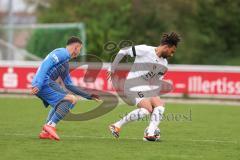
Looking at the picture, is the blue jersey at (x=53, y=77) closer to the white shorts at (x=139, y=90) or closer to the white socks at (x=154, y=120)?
the white shorts at (x=139, y=90)

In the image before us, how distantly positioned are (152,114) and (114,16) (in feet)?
119

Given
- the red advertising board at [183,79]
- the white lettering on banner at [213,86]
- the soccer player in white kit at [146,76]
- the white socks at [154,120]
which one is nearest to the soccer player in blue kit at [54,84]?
the soccer player in white kit at [146,76]

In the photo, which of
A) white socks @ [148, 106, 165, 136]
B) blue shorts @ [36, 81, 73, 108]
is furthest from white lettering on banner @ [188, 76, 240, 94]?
blue shorts @ [36, 81, 73, 108]

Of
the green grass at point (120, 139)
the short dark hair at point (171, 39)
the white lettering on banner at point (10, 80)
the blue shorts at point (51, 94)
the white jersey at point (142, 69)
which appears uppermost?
the short dark hair at point (171, 39)

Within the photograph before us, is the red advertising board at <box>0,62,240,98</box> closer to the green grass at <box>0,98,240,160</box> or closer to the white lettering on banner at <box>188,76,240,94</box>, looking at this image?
the white lettering on banner at <box>188,76,240,94</box>

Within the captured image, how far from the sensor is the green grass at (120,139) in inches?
439

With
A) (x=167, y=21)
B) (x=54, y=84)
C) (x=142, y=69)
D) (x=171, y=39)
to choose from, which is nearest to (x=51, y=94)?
(x=54, y=84)

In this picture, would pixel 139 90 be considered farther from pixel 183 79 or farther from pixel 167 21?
pixel 167 21

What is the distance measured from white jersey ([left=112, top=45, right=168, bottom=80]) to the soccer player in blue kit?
2.69 ft

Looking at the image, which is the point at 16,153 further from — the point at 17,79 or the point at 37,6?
the point at 37,6

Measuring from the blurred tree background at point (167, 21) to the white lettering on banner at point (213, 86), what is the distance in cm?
1712

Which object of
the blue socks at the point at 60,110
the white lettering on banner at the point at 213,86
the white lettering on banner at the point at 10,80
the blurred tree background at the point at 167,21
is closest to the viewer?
the blue socks at the point at 60,110

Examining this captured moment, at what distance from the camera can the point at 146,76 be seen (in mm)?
13508

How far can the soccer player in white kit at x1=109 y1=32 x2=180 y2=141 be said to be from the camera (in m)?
13.1
